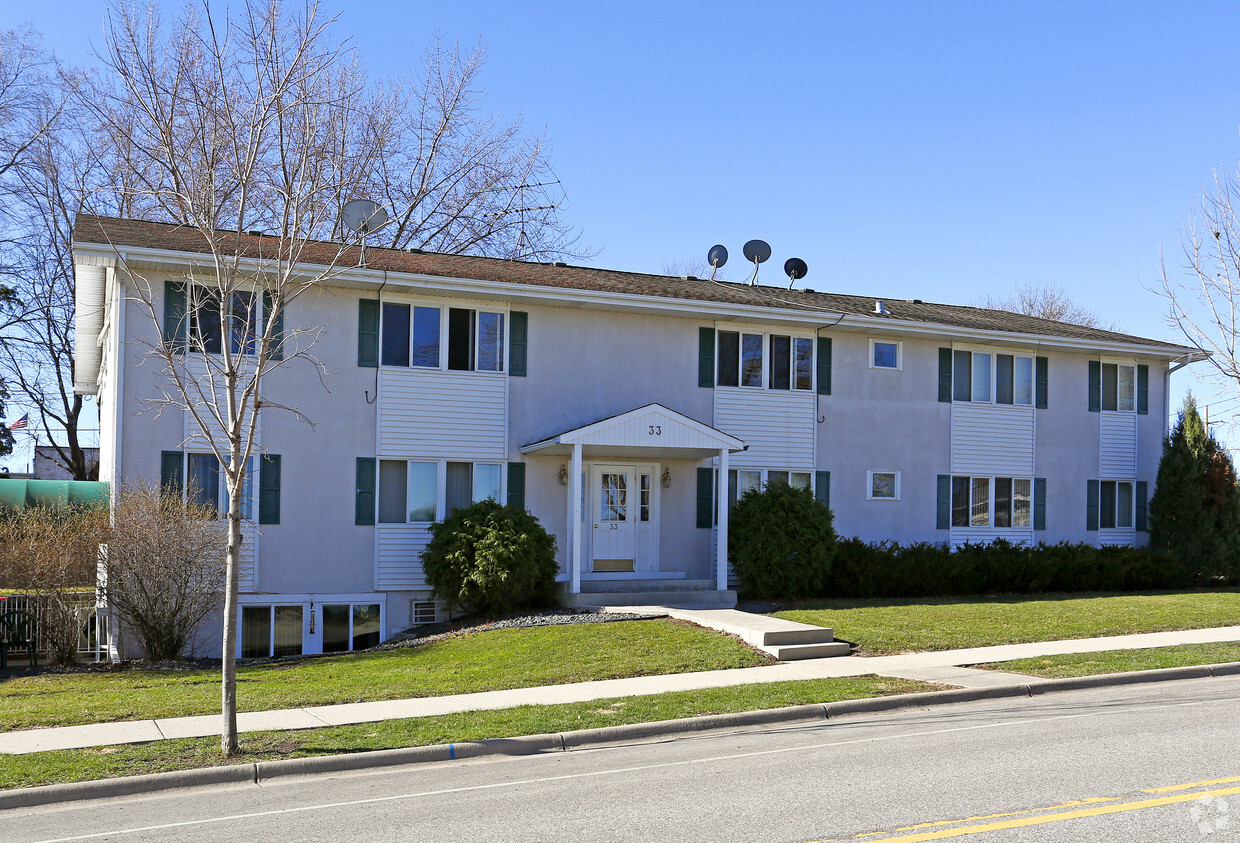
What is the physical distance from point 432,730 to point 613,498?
1107cm

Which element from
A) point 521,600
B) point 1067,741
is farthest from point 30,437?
point 1067,741

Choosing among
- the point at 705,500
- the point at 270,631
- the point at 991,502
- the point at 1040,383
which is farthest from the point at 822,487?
the point at 270,631

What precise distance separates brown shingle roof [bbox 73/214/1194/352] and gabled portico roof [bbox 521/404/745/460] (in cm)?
273

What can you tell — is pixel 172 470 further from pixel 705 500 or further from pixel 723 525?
pixel 705 500

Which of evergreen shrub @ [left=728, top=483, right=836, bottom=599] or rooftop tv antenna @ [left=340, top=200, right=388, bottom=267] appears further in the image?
evergreen shrub @ [left=728, top=483, right=836, bottom=599]

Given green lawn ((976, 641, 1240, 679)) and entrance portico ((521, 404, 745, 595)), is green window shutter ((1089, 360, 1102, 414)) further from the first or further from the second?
green lawn ((976, 641, 1240, 679))

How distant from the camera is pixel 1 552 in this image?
15.1 m

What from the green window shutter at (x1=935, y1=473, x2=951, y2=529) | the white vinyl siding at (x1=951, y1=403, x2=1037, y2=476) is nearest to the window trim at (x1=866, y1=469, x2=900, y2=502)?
the green window shutter at (x1=935, y1=473, x2=951, y2=529)

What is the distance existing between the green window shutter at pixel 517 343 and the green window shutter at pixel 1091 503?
14.0 metres

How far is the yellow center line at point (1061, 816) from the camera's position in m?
5.98

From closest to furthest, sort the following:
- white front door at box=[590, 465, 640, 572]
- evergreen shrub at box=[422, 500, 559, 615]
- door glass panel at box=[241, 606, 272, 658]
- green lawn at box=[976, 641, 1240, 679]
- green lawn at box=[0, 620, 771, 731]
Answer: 1. green lawn at box=[0, 620, 771, 731]
2. green lawn at box=[976, 641, 1240, 679]
3. evergreen shrub at box=[422, 500, 559, 615]
4. door glass panel at box=[241, 606, 272, 658]
5. white front door at box=[590, 465, 640, 572]

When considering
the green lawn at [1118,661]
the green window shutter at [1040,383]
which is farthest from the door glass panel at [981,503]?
the green lawn at [1118,661]

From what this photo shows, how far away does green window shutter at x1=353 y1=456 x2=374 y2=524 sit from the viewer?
1820cm

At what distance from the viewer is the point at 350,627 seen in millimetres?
18062
